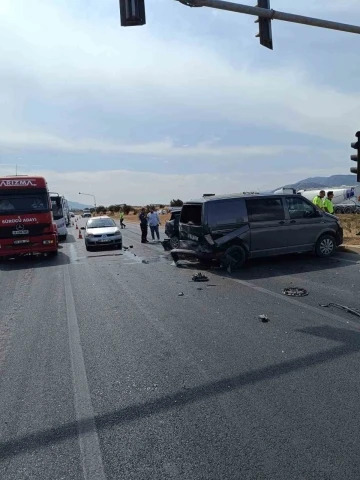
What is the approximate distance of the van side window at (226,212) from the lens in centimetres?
1127

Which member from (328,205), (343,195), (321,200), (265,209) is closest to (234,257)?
(265,209)

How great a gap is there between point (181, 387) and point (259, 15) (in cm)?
734

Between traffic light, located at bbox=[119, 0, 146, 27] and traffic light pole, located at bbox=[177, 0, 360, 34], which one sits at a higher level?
traffic light pole, located at bbox=[177, 0, 360, 34]

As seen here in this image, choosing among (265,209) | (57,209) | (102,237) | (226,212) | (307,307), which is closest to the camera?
(307,307)

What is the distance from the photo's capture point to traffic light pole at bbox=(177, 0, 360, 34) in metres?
7.74

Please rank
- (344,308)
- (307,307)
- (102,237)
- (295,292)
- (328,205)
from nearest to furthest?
(344,308) → (307,307) → (295,292) → (328,205) → (102,237)

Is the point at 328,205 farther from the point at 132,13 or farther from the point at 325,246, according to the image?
the point at 132,13

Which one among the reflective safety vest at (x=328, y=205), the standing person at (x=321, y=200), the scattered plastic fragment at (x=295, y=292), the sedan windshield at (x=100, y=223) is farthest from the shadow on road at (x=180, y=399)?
the sedan windshield at (x=100, y=223)

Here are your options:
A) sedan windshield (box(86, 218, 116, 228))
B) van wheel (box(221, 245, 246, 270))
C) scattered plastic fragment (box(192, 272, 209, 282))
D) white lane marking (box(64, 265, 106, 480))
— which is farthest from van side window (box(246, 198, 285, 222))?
sedan windshield (box(86, 218, 116, 228))

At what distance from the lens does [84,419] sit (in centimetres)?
372

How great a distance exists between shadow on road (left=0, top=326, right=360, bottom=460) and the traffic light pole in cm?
607

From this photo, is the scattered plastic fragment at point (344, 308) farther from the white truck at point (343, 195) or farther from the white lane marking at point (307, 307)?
the white truck at point (343, 195)

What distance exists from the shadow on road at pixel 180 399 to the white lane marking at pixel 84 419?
0.04 metres

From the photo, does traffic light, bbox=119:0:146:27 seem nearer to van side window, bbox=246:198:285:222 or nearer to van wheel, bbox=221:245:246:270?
van side window, bbox=246:198:285:222
